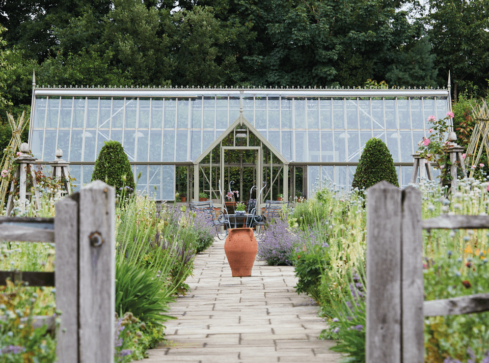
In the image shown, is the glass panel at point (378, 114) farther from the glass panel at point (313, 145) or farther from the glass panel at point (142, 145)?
the glass panel at point (142, 145)

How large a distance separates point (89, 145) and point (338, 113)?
729 centimetres

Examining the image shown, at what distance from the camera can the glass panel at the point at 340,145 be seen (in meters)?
13.7

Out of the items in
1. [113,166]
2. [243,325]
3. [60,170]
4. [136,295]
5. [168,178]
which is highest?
[168,178]

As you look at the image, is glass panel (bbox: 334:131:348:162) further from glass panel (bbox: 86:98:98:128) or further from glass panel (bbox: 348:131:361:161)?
glass panel (bbox: 86:98:98:128)

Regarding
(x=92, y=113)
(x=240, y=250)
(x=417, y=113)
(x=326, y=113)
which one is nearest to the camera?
(x=240, y=250)

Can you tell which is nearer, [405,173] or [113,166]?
[113,166]

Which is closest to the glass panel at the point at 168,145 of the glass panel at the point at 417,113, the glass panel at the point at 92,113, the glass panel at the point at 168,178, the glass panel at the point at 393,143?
the glass panel at the point at 168,178

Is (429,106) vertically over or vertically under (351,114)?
over

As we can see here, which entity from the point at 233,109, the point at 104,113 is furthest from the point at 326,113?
the point at 104,113

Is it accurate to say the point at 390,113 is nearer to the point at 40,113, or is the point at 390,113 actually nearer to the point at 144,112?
the point at 144,112

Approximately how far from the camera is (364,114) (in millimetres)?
14469

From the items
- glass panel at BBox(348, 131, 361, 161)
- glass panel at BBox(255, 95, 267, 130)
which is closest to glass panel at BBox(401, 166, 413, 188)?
glass panel at BBox(348, 131, 361, 161)

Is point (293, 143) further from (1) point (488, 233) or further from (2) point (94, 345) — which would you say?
(2) point (94, 345)

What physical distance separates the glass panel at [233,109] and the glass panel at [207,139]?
74 centimetres
